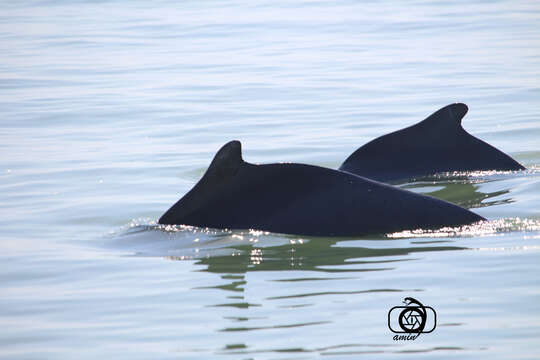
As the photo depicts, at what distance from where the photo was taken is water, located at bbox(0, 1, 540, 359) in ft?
19.9

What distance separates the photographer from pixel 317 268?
727cm

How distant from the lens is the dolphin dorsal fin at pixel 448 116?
1064 centimetres

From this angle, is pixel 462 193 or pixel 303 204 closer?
pixel 303 204

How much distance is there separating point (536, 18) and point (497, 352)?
2720cm

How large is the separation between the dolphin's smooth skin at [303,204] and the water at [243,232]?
13cm

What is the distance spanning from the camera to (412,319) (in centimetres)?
603

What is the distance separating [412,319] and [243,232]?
2.23 m

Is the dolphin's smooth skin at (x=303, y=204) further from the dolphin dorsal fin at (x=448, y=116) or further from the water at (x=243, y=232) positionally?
the dolphin dorsal fin at (x=448, y=116)

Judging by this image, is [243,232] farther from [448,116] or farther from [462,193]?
[448,116]

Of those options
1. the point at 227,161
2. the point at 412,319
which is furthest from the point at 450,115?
the point at 412,319

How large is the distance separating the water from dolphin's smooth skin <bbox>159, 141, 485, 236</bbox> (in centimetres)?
13

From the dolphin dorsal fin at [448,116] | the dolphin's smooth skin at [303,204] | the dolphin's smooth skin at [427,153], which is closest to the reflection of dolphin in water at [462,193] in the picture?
the dolphin's smooth skin at [427,153]

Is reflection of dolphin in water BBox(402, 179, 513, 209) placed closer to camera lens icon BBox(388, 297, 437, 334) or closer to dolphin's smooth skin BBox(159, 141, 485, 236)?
dolphin's smooth skin BBox(159, 141, 485, 236)

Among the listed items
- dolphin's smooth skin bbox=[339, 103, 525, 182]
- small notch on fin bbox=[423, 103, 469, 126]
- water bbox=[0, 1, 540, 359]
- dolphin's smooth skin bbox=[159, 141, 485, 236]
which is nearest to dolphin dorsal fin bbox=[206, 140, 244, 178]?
dolphin's smooth skin bbox=[159, 141, 485, 236]
